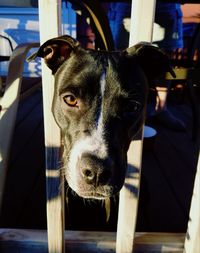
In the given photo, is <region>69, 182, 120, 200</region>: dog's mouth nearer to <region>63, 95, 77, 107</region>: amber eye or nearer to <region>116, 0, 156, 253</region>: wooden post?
<region>116, 0, 156, 253</region>: wooden post

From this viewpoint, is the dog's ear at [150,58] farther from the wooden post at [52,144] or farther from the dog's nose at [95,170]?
the dog's nose at [95,170]

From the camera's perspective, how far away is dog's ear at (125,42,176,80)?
1.35 m

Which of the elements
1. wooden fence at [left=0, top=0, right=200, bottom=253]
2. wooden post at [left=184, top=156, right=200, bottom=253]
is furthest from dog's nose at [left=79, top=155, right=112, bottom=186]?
wooden post at [left=184, top=156, right=200, bottom=253]

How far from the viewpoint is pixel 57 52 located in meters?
1.52

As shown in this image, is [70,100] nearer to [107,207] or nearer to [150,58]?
[150,58]

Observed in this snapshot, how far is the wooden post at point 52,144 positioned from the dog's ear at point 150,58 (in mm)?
386

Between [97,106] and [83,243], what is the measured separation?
0.81 meters

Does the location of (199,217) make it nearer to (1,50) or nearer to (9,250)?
(9,250)

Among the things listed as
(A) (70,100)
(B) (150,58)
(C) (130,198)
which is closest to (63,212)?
(C) (130,198)

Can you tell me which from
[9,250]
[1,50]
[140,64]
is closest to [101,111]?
[140,64]

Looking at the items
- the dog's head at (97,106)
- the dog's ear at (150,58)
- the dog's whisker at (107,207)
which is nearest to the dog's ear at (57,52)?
the dog's head at (97,106)

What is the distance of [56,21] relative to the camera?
1193mm

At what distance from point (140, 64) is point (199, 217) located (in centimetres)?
88

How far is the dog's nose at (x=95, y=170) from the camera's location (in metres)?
1.17
